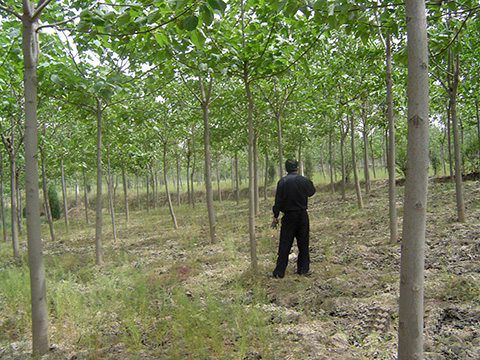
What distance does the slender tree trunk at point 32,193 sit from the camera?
324cm

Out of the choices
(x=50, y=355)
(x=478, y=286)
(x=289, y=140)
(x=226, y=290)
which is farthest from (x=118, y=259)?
(x=289, y=140)

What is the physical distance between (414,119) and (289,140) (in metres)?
15.1

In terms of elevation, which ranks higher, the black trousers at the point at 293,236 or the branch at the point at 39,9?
the branch at the point at 39,9

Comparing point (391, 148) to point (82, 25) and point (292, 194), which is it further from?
point (82, 25)

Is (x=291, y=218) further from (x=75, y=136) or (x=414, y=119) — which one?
(x=75, y=136)

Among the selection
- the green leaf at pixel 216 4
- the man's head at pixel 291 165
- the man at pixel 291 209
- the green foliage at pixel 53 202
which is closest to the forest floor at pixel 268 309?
the man at pixel 291 209

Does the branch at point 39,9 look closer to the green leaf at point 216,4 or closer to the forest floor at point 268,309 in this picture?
the green leaf at point 216,4

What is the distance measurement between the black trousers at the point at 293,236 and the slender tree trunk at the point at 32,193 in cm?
337

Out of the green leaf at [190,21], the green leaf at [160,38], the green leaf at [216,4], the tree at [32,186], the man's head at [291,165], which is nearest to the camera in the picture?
the green leaf at [216,4]

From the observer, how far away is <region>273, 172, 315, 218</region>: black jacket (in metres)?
5.15

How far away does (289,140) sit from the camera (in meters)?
16.8

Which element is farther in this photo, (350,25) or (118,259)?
(118,259)

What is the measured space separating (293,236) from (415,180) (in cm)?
345

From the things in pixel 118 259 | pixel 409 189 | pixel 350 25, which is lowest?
pixel 118 259
